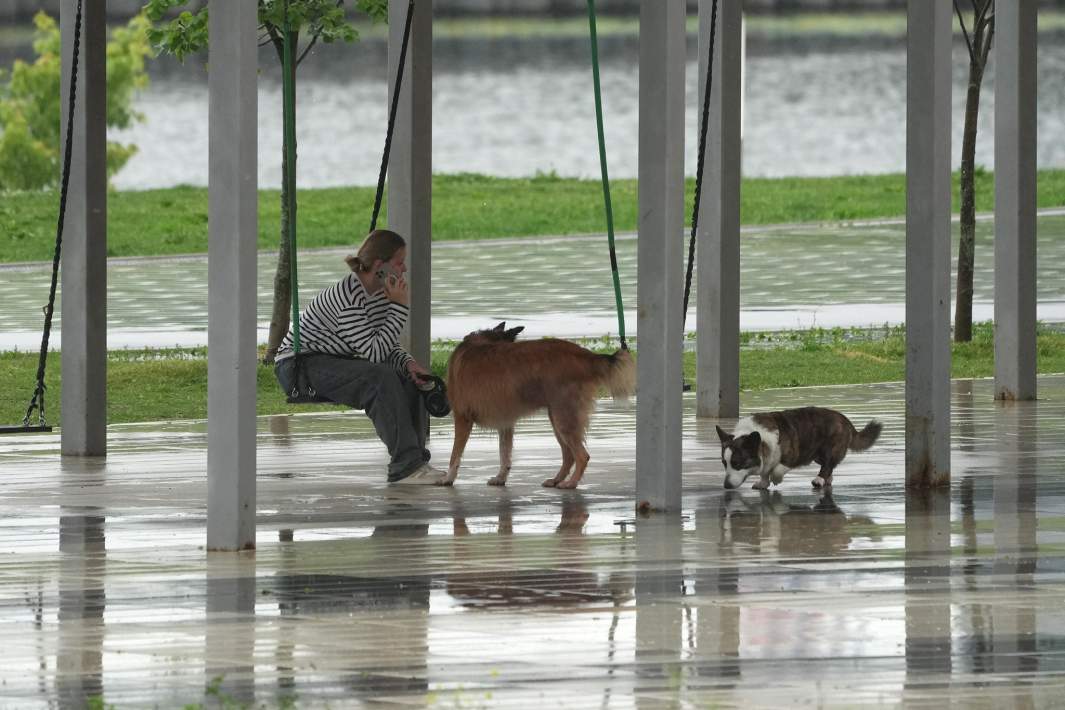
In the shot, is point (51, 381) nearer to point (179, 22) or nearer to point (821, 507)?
point (179, 22)

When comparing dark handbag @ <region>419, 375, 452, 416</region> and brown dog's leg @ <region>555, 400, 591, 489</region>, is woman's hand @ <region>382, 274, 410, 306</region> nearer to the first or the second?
dark handbag @ <region>419, 375, 452, 416</region>

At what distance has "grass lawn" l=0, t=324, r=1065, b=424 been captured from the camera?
18.3m

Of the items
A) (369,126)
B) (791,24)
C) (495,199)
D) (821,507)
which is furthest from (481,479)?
(791,24)

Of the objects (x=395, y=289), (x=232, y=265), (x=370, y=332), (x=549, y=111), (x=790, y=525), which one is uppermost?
(x=549, y=111)

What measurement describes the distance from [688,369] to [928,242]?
884 centimetres

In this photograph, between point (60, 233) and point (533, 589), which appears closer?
A: point (533, 589)

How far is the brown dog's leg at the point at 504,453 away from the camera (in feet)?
41.1

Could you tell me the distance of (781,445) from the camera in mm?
12352

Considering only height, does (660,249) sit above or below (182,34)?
below

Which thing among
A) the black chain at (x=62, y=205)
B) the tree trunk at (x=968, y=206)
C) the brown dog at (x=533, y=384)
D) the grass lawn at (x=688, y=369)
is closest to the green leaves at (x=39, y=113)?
the grass lawn at (x=688, y=369)

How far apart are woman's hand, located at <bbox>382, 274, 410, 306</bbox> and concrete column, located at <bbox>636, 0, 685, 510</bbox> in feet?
6.55

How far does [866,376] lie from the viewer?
796 inches

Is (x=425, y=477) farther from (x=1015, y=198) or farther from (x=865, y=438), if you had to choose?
(x=1015, y=198)

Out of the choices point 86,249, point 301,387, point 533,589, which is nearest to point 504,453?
point 301,387
